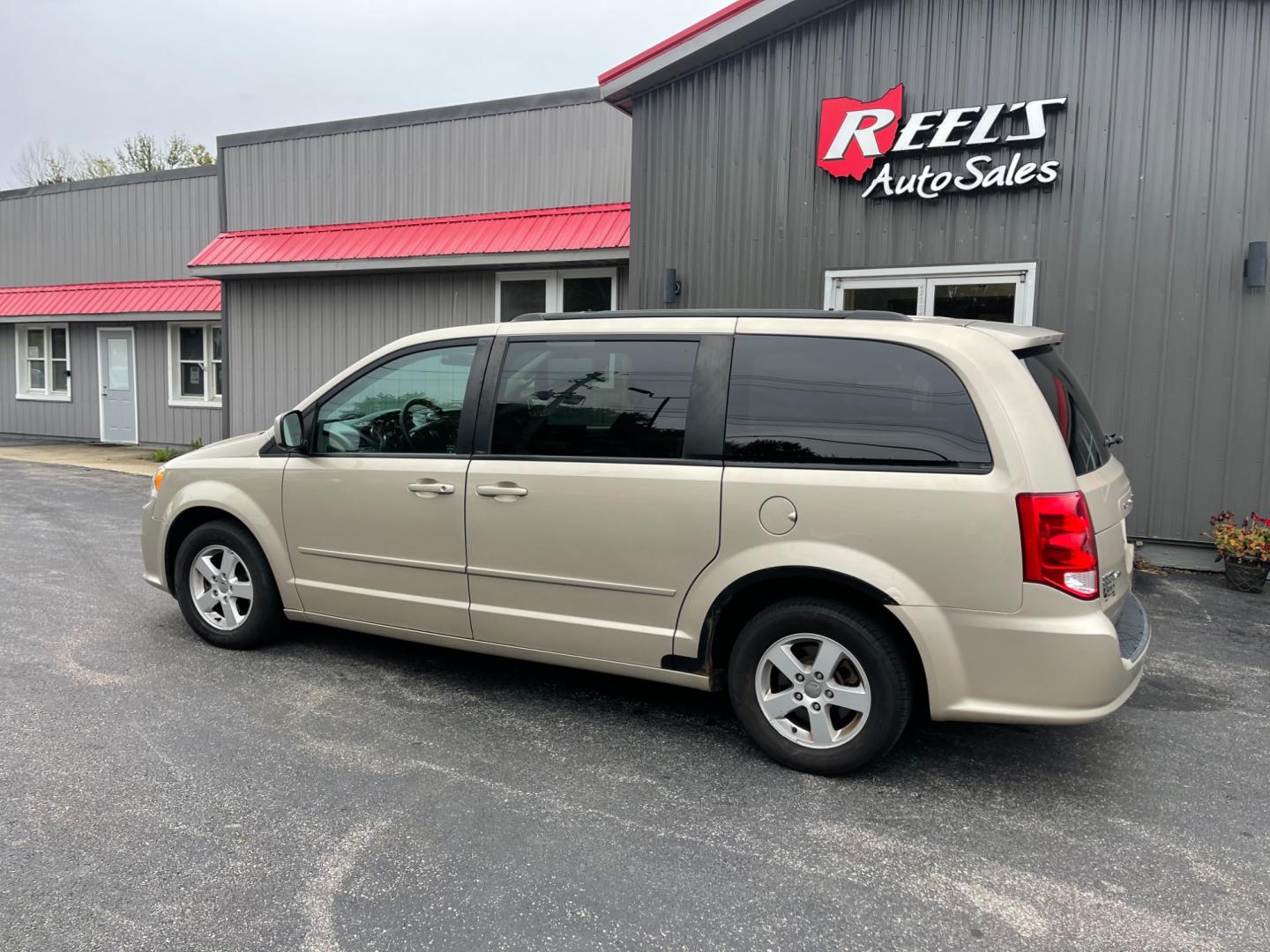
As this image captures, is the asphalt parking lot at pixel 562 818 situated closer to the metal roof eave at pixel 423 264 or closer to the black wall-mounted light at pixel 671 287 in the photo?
the black wall-mounted light at pixel 671 287

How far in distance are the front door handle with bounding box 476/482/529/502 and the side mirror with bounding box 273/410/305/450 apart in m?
1.18

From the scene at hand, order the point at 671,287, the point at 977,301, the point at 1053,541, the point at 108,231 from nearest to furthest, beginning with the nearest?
1. the point at 1053,541
2. the point at 977,301
3. the point at 671,287
4. the point at 108,231

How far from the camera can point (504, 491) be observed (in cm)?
423

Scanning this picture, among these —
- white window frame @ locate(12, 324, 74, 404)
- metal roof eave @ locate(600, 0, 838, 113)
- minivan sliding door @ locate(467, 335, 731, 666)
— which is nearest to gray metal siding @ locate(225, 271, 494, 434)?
metal roof eave @ locate(600, 0, 838, 113)

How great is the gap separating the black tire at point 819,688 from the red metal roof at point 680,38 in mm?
6439

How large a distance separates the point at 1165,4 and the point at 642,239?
468cm

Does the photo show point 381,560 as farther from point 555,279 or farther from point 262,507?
point 555,279

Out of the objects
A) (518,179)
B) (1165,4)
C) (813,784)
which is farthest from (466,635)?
(518,179)

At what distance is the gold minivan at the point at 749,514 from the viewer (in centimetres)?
337

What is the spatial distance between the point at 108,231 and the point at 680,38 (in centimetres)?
1310

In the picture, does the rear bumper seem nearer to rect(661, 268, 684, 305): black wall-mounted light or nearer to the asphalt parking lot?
the asphalt parking lot

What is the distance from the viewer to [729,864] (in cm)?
307

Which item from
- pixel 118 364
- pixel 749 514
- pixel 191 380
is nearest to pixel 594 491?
pixel 749 514

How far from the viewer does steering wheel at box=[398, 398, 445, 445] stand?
4559 mm
